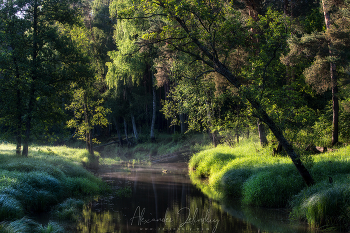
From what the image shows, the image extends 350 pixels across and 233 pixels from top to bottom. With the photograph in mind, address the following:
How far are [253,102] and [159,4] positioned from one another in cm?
479

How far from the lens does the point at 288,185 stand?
34.1 feet

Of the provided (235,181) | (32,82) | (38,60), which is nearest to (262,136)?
(235,181)

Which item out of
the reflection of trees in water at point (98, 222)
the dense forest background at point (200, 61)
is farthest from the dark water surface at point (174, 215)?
the dense forest background at point (200, 61)

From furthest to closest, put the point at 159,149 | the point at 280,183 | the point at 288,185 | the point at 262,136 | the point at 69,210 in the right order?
the point at 159,149, the point at 262,136, the point at 280,183, the point at 288,185, the point at 69,210

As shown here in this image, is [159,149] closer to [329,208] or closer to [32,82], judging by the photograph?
[32,82]

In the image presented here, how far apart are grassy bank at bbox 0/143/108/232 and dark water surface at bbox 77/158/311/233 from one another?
857mm

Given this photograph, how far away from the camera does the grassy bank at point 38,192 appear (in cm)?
755

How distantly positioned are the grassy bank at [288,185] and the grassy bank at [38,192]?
19.5ft

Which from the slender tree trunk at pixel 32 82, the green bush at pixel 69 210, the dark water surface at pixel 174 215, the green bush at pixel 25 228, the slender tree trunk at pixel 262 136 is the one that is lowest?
the dark water surface at pixel 174 215

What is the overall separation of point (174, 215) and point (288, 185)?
4388 millimetres

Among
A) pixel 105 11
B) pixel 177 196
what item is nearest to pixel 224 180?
pixel 177 196

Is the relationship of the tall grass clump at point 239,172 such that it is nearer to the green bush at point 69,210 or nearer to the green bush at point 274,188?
the green bush at point 274,188

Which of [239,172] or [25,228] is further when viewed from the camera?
[239,172]

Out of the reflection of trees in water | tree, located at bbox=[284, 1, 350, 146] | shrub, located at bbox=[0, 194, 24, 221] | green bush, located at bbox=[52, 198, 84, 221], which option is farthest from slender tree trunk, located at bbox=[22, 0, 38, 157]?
tree, located at bbox=[284, 1, 350, 146]
